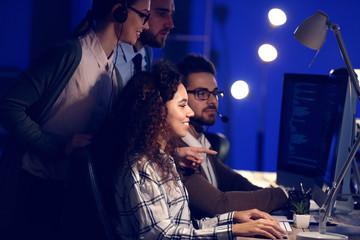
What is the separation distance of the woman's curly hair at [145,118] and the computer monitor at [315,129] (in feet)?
1.87

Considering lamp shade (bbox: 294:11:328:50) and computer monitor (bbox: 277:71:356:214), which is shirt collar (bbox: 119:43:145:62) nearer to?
computer monitor (bbox: 277:71:356:214)

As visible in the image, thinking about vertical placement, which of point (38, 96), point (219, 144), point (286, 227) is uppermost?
point (38, 96)

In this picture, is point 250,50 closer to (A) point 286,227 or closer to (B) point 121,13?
(B) point 121,13

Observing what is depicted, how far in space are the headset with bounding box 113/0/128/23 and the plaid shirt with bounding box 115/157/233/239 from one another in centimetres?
69

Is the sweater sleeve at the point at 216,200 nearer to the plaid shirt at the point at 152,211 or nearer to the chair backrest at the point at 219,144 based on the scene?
the plaid shirt at the point at 152,211

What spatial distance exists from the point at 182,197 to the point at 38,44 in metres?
3.21

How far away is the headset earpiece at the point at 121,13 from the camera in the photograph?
2.01m

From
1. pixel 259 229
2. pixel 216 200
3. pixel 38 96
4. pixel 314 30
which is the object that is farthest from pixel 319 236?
pixel 38 96

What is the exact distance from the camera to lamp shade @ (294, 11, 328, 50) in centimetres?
163

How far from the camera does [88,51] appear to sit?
2037 millimetres

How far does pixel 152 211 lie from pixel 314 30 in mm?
796

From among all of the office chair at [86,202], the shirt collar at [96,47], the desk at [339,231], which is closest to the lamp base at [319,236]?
the desk at [339,231]

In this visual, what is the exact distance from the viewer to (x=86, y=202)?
5.11 ft

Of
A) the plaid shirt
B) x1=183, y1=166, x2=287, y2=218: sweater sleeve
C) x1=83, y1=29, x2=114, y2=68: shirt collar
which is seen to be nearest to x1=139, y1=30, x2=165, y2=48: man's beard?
x1=83, y1=29, x2=114, y2=68: shirt collar
